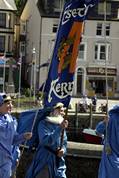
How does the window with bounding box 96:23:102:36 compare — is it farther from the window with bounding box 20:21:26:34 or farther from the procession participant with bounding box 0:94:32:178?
the procession participant with bounding box 0:94:32:178

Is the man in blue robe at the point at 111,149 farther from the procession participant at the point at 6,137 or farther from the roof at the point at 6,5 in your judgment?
the roof at the point at 6,5

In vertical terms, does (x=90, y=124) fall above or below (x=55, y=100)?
below

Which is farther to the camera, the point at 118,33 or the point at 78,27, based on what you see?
the point at 118,33

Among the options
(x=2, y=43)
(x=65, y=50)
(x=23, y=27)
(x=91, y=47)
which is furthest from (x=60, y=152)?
(x=23, y=27)

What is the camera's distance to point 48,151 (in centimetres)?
883

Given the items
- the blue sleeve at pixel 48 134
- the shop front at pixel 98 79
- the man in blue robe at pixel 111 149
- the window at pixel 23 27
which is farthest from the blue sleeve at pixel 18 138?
the window at pixel 23 27

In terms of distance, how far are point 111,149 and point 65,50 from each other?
150 cm

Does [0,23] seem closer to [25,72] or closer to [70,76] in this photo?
[25,72]

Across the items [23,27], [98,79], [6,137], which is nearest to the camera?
[6,137]

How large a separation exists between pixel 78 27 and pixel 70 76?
690 millimetres

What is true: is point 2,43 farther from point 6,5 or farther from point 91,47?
point 91,47

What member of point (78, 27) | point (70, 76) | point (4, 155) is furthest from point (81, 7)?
point (4, 155)

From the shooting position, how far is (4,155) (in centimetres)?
842

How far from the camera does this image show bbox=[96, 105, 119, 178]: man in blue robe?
8.39 metres
